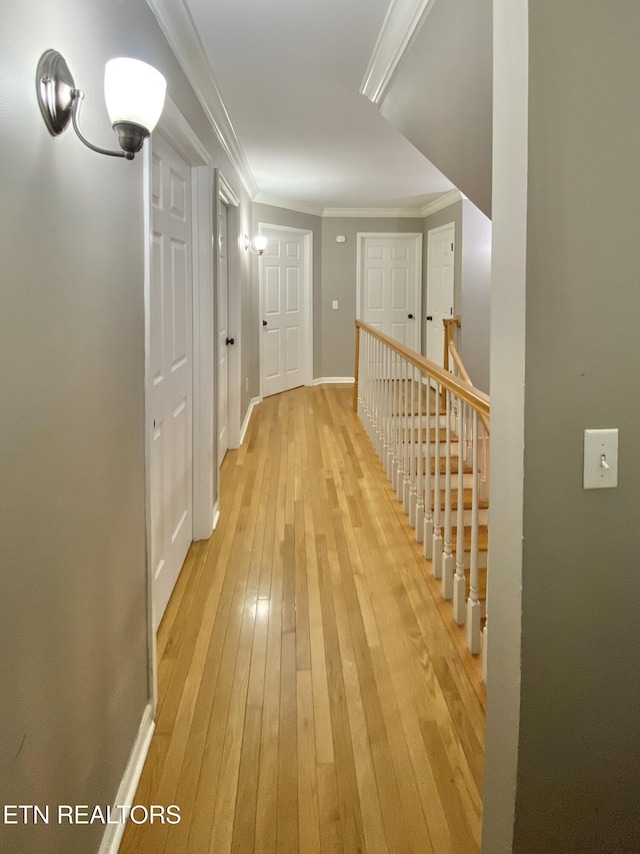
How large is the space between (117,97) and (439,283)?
6.64 meters

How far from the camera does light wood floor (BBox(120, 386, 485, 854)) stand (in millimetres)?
1618

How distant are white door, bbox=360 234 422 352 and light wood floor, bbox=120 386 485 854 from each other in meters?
5.03

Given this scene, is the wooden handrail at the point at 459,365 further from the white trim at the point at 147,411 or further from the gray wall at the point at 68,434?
the gray wall at the point at 68,434

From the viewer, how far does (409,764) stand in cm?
182

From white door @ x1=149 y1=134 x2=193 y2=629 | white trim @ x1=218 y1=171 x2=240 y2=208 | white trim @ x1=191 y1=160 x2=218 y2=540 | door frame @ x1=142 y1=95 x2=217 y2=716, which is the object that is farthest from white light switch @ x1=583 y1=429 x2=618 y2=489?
white trim @ x1=218 y1=171 x2=240 y2=208

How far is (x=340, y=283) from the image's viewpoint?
824cm

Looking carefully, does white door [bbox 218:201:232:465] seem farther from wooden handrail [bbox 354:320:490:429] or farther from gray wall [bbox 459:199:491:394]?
gray wall [bbox 459:199:491:394]

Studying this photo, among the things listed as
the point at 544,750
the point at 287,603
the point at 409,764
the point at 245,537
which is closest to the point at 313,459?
the point at 245,537

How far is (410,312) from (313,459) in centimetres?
402

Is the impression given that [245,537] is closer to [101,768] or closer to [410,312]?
[101,768]

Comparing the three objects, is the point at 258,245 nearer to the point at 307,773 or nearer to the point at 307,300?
the point at 307,300

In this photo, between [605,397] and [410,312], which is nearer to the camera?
[605,397]

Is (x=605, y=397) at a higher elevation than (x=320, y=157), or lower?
lower

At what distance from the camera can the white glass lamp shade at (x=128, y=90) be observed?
1.18m
